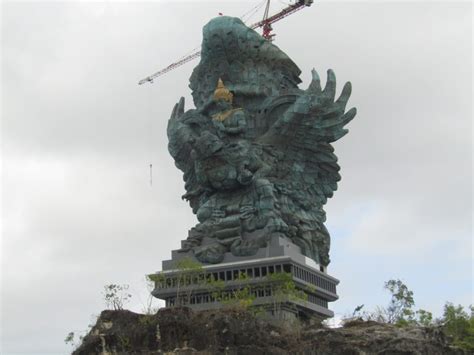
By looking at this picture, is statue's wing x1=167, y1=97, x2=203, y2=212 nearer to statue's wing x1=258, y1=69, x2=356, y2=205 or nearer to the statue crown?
the statue crown

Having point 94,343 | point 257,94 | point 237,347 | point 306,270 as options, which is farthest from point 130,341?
point 257,94

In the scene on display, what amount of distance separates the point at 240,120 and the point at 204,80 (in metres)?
8.94

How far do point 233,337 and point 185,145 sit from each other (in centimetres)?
5444

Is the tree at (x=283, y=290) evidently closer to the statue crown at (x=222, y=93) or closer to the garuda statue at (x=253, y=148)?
the garuda statue at (x=253, y=148)

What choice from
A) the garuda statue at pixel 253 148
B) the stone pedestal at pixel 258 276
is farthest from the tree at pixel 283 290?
the garuda statue at pixel 253 148

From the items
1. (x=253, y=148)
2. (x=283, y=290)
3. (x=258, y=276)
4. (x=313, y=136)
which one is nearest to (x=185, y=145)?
(x=253, y=148)

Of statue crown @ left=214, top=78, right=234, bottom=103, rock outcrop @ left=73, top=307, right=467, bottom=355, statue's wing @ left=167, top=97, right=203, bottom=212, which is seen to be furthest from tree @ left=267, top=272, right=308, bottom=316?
statue crown @ left=214, top=78, right=234, bottom=103

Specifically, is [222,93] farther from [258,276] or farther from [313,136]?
[258,276]

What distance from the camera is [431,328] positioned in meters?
38.3

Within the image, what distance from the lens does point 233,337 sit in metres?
37.1

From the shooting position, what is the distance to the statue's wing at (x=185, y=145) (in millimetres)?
90375

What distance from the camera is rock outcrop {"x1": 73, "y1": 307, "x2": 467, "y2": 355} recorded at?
119ft

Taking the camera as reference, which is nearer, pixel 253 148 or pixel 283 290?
pixel 283 290

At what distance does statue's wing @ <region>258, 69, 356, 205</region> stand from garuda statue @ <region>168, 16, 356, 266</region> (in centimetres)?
11
